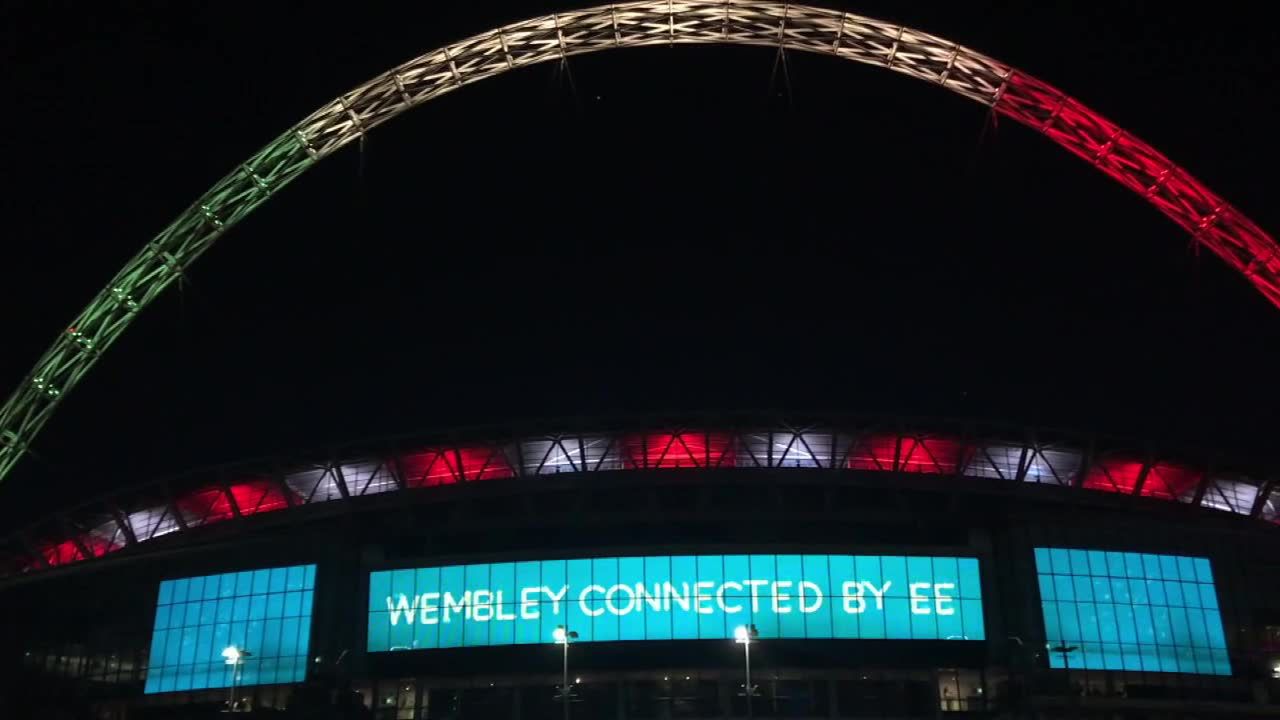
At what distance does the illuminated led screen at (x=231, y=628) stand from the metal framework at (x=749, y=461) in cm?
524

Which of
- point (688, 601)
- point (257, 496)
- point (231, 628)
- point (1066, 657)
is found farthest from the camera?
point (257, 496)

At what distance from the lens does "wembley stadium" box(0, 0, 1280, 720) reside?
7181 cm

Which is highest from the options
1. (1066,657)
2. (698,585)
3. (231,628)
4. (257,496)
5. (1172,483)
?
(257,496)

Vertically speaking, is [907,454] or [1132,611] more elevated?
[907,454]

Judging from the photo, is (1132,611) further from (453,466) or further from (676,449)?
(453,466)

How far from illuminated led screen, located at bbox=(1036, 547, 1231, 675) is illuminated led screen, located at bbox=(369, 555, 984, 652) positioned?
17.7 feet

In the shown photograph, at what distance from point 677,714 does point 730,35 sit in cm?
5832

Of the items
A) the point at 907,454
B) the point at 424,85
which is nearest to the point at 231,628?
the point at 907,454

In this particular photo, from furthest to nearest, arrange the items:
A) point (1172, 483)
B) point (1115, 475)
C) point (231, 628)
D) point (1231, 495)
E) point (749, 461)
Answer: point (1231, 495), point (1172, 483), point (749, 461), point (1115, 475), point (231, 628)

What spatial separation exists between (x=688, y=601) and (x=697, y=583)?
1282 millimetres

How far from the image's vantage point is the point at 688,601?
2886 inches

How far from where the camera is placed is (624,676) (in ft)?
235

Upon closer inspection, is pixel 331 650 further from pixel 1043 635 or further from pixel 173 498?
pixel 1043 635

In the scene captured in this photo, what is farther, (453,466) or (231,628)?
(453,466)
